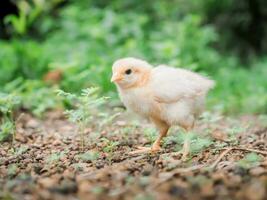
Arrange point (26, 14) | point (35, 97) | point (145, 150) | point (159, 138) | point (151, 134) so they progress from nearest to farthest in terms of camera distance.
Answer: point (145, 150) < point (159, 138) < point (151, 134) < point (35, 97) < point (26, 14)

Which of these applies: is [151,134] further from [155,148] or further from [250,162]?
[250,162]

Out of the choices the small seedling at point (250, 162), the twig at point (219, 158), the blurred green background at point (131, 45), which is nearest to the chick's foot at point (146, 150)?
the twig at point (219, 158)

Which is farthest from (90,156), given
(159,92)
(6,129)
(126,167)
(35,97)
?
(35,97)

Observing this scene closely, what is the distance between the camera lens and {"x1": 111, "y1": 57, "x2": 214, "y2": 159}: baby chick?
14.1 ft

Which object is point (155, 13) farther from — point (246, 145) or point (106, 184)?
point (106, 184)

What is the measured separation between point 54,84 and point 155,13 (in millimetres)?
4703

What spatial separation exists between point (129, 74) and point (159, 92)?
257 millimetres

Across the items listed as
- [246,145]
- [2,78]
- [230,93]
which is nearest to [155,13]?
[230,93]

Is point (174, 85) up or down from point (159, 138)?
up

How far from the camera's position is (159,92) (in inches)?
169

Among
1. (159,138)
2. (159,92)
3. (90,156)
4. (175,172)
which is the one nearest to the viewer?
(175,172)

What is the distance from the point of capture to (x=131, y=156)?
4.32 metres

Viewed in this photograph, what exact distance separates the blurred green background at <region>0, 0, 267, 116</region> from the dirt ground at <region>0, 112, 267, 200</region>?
107 cm

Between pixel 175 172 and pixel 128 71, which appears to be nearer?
pixel 175 172
